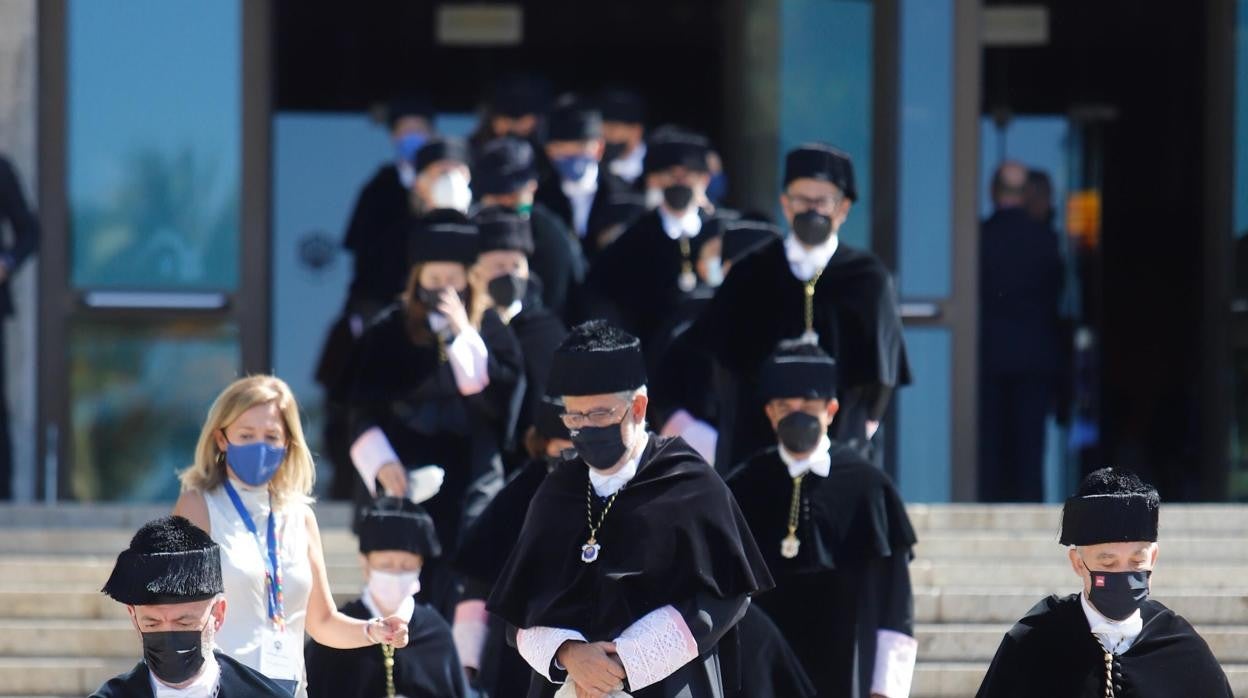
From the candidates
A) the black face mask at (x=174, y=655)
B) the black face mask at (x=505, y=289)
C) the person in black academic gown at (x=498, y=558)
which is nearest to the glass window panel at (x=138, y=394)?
the black face mask at (x=505, y=289)

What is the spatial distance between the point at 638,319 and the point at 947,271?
256 cm

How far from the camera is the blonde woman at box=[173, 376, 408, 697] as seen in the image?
6938 mm

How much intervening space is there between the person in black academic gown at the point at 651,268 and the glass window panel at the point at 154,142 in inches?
114

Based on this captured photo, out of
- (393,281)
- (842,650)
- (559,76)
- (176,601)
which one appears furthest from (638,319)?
(559,76)

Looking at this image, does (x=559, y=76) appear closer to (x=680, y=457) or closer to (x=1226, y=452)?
(x=1226, y=452)

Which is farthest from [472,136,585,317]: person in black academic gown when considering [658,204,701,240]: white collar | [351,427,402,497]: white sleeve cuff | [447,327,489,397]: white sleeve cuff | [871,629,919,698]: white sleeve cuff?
[871,629,919,698]: white sleeve cuff

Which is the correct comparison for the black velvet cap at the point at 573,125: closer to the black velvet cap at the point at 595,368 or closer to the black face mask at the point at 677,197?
the black face mask at the point at 677,197

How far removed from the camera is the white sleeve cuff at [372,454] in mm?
8742

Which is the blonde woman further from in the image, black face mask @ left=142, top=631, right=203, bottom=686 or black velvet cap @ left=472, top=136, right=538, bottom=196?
black velvet cap @ left=472, top=136, right=538, bottom=196

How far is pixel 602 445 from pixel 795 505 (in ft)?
5.37

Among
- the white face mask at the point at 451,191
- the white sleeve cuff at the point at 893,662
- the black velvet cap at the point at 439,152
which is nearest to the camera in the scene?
the white sleeve cuff at the point at 893,662

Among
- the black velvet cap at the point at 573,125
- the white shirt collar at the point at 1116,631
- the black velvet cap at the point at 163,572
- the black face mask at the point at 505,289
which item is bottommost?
the white shirt collar at the point at 1116,631

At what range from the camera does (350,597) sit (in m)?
9.82

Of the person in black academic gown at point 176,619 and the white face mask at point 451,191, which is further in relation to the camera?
the white face mask at point 451,191
